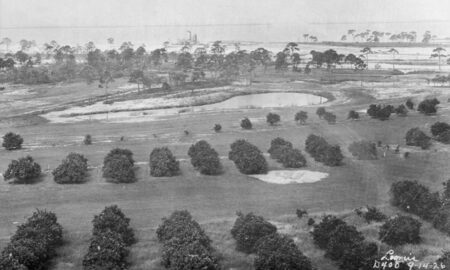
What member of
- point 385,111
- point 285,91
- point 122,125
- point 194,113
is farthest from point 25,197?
point 285,91

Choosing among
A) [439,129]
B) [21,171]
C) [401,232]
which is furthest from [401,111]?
[21,171]

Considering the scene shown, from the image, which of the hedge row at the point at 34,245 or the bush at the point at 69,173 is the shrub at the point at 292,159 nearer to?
the bush at the point at 69,173

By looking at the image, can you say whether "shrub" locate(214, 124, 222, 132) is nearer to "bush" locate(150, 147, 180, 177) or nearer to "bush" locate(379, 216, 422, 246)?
"bush" locate(150, 147, 180, 177)

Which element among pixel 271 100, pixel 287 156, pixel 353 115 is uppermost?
pixel 271 100

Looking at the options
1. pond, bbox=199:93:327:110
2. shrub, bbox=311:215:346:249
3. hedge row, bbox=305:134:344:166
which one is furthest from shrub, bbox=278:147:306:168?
pond, bbox=199:93:327:110

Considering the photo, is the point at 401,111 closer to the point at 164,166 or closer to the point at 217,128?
the point at 217,128
